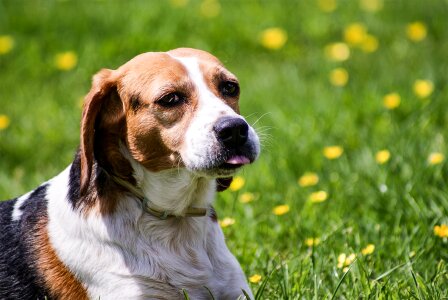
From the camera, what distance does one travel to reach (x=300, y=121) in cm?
595

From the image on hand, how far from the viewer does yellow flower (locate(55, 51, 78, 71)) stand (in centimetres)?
701

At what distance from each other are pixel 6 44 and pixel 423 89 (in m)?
3.77

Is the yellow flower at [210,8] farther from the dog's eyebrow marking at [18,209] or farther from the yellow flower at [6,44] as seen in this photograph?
the dog's eyebrow marking at [18,209]

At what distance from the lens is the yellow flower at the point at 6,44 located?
282 inches

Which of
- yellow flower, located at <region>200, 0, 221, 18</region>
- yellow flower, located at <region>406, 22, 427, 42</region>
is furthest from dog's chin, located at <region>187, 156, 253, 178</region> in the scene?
yellow flower, located at <region>200, 0, 221, 18</region>

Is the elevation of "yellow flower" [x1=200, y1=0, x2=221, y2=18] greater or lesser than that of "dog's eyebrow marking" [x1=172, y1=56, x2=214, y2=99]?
lesser

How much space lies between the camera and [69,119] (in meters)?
6.32

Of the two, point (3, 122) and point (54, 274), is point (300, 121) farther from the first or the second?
point (54, 274)

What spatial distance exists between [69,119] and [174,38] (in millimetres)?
1565

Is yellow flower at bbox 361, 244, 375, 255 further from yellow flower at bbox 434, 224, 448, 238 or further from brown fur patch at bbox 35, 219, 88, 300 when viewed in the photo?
brown fur patch at bbox 35, 219, 88, 300

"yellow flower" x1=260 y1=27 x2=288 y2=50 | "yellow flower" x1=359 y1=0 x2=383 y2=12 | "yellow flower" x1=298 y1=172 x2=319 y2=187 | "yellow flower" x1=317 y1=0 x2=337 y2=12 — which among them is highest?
"yellow flower" x1=298 y1=172 x2=319 y2=187

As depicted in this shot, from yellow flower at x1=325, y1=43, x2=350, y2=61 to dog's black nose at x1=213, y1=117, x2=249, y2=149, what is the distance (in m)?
3.91

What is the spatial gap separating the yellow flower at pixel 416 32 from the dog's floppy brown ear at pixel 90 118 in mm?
4377

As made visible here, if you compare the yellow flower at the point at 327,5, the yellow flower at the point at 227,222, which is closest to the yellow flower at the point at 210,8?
the yellow flower at the point at 327,5
